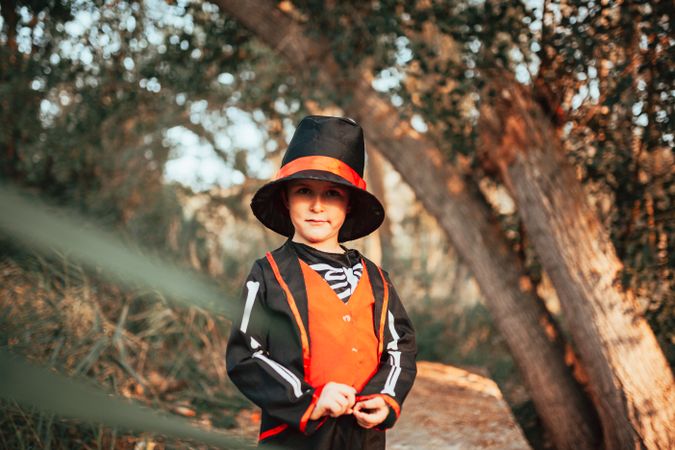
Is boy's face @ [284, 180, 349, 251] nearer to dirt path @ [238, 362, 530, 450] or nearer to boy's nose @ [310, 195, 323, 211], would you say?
boy's nose @ [310, 195, 323, 211]

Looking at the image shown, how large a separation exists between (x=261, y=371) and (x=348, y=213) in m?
0.75

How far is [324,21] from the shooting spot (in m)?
4.81

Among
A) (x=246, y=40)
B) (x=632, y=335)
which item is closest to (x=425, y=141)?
(x=632, y=335)

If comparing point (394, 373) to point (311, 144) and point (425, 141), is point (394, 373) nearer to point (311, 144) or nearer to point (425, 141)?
point (311, 144)

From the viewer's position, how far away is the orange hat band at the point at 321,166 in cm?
219

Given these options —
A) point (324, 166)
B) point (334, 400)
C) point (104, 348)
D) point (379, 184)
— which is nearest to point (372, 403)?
point (334, 400)

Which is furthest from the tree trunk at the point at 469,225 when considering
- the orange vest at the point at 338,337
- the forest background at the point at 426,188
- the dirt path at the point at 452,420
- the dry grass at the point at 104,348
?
the orange vest at the point at 338,337

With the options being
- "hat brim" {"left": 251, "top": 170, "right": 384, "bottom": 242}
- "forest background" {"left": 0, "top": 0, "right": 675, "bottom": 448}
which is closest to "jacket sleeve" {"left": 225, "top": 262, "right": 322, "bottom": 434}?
"hat brim" {"left": 251, "top": 170, "right": 384, "bottom": 242}

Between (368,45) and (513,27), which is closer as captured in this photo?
(513,27)

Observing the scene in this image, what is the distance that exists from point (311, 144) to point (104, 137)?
606cm

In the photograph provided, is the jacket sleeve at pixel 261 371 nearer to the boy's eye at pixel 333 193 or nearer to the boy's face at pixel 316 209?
the boy's face at pixel 316 209

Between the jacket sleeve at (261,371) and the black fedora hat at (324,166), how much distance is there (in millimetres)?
293

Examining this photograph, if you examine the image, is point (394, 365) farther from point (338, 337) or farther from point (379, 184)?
point (379, 184)

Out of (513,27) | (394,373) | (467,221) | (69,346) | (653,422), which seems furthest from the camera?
(467,221)
